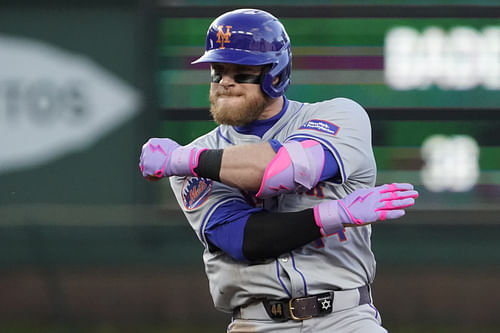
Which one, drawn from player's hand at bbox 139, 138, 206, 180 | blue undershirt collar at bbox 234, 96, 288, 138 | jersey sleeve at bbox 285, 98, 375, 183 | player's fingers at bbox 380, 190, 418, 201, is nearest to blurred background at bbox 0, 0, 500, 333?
blue undershirt collar at bbox 234, 96, 288, 138

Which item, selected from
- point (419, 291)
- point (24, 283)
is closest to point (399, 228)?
point (419, 291)

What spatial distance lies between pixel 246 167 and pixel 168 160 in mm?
261

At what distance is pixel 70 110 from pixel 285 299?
513 centimetres

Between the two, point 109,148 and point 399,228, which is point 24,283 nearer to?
point 109,148

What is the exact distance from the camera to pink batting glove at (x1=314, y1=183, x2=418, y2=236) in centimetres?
274

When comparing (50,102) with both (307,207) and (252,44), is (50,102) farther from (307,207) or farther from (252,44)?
(307,207)

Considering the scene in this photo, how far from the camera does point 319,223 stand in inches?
110

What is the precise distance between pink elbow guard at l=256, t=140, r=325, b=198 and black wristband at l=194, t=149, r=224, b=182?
157 mm

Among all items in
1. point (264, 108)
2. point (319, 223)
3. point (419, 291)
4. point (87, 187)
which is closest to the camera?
point (319, 223)

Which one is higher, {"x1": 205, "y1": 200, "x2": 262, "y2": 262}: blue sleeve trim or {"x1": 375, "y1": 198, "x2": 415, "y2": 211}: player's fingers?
{"x1": 375, "y1": 198, "x2": 415, "y2": 211}: player's fingers

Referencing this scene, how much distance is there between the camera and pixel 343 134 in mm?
2861

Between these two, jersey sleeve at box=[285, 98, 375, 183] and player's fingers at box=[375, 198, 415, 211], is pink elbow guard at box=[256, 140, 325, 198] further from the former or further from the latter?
player's fingers at box=[375, 198, 415, 211]

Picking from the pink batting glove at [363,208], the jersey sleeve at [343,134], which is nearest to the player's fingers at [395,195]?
the pink batting glove at [363,208]

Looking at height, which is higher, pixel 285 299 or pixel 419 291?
pixel 285 299
